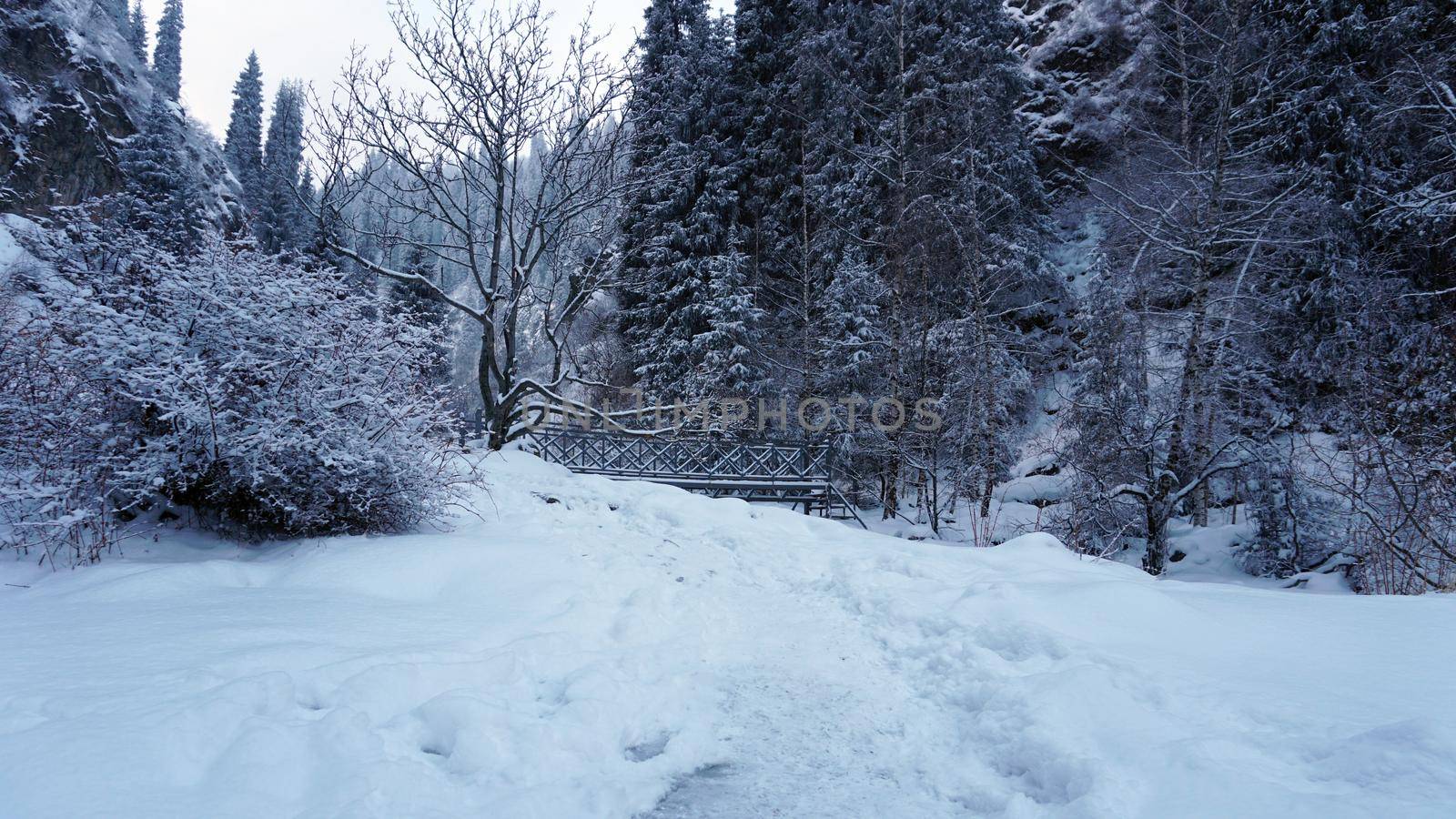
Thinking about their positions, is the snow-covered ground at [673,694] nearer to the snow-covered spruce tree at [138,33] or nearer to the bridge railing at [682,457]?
the bridge railing at [682,457]

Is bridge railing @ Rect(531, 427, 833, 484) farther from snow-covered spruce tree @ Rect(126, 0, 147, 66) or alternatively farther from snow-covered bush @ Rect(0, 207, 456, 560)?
snow-covered spruce tree @ Rect(126, 0, 147, 66)

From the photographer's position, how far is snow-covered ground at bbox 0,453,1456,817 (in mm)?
2057

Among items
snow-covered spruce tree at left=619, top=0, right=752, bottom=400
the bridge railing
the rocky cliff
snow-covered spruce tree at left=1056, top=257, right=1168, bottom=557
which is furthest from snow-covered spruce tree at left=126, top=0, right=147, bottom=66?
snow-covered spruce tree at left=1056, top=257, right=1168, bottom=557

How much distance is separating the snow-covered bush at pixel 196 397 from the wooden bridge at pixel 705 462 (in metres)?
7.62

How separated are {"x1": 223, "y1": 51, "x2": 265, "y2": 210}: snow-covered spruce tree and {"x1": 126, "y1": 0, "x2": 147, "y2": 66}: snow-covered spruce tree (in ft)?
19.8

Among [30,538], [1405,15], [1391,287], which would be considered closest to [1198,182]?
[1391,287]

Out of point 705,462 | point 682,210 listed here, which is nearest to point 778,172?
point 682,210

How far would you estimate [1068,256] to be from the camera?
2688cm

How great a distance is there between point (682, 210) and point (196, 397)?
19640mm

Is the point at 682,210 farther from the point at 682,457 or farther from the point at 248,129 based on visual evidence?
the point at 248,129

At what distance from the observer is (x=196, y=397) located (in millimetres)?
4820

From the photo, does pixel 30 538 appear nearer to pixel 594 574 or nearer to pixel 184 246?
pixel 184 246

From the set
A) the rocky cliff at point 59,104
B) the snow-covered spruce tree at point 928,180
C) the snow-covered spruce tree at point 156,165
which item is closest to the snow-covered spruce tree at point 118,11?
the rocky cliff at point 59,104

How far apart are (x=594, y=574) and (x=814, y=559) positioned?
2.46 m
